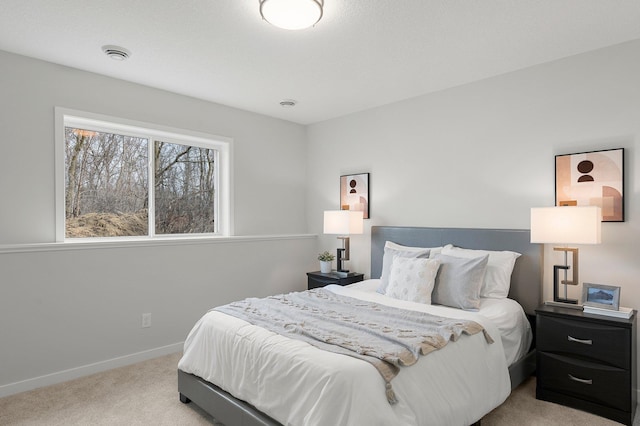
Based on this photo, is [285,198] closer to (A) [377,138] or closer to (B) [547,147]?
(A) [377,138]

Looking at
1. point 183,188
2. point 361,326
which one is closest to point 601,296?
point 361,326

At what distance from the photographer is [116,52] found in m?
2.81

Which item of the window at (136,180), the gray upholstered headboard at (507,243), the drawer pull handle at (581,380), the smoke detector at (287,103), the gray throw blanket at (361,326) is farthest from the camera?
the smoke detector at (287,103)

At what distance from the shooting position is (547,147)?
10.1 ft

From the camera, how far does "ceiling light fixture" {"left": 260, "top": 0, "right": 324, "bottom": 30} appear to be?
205 cm

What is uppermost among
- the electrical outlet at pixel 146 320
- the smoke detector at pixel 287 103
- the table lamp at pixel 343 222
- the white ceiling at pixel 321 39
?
the white ceiling at pixel 321 39

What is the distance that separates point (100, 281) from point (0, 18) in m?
1.99

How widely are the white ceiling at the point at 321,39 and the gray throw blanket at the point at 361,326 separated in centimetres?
188

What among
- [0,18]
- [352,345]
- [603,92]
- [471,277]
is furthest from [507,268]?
[0,18]

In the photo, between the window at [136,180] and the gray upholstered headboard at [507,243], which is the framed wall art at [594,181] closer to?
the gray upholstered headboard at [507,243]

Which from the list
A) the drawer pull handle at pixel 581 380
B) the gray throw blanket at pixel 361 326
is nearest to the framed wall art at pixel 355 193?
the gray throw blanket at pixel 361 326

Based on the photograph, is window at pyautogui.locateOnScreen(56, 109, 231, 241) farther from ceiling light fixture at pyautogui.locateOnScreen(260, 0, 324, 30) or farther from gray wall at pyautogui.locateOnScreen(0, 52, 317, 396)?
ceiling light fixture at pyautogui.locateOnScreen(260, 0, 324, 30)

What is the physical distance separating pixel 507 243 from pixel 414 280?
0.90m

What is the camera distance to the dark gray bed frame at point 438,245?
2.16 metres
